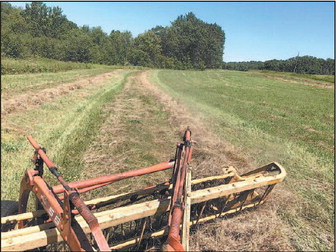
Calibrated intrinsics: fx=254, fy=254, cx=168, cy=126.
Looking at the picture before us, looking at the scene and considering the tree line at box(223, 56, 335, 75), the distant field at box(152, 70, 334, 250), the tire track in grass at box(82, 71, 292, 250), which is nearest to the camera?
the tire track in grass at box(82, 71, 292, 250)

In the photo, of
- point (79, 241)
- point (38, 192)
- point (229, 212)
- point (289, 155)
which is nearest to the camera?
point (79, 241)

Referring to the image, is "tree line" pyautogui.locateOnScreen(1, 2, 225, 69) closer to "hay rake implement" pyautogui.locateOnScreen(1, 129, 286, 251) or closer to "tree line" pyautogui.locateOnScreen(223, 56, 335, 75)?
"tree line" pyautogui.locateOnScreen(223, 56, 335, 75)

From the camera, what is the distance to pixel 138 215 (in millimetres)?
2635

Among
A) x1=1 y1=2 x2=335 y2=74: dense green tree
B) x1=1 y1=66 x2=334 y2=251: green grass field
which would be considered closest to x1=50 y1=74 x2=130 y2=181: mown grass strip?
x1=1 y1=66 x2=334 y2=251: green grass field

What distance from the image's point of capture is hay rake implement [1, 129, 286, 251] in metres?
2.01

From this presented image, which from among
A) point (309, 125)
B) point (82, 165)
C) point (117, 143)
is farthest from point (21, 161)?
point (309, 125)

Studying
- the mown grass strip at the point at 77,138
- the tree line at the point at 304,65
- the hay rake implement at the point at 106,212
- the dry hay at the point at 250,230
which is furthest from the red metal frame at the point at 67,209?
the tree line at the point at 304,65

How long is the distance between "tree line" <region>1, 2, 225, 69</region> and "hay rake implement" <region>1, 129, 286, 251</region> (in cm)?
4109

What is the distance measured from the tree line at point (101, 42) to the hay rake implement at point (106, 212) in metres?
41.1

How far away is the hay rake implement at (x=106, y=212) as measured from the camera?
79.3 inches

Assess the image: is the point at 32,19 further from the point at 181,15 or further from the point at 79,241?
the point at 79,241

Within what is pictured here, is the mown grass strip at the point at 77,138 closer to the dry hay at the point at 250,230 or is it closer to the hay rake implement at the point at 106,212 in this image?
the hay rake implement at the point at 106,212

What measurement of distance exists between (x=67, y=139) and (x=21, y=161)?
1.62m

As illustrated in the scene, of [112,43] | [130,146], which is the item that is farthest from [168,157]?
[112,43]
